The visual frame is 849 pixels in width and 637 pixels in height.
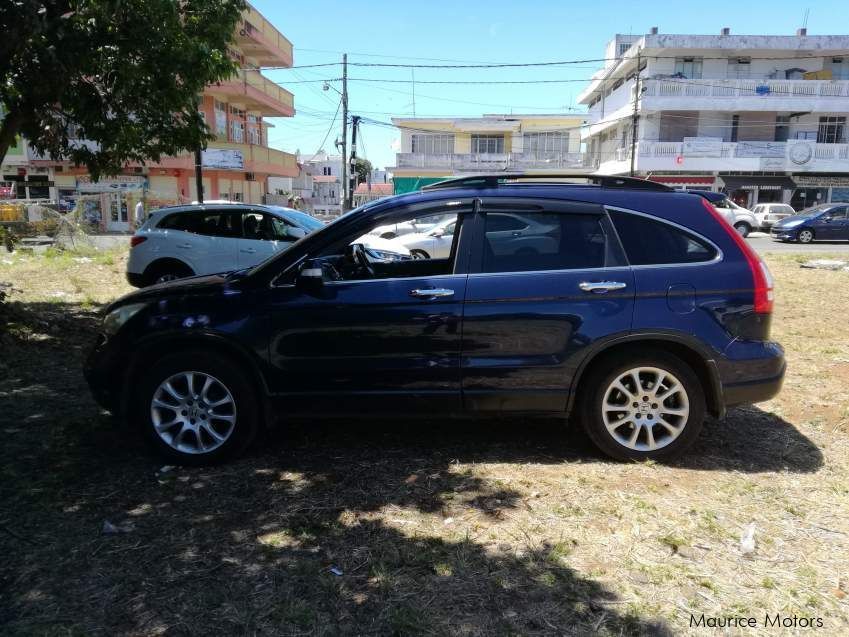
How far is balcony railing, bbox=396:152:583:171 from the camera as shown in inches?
1786

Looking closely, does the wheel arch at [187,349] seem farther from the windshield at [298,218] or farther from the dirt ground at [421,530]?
the windshield at [298,218]

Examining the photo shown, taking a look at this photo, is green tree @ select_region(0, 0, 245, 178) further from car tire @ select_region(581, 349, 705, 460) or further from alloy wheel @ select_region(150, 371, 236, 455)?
car tire @ select_region(581, 349, 705, 460)

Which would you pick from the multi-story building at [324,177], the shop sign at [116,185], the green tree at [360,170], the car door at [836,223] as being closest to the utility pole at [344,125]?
the green tree at [360,170]

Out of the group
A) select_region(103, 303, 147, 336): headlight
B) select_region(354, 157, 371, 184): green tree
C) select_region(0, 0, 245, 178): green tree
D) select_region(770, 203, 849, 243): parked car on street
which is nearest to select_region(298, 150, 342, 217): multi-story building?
select_region(354, 157, 371, 184): green tree

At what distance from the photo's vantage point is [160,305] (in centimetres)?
406

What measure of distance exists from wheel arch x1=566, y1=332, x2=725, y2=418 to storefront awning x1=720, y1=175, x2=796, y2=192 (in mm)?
38730

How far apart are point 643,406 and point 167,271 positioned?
7935 millimetres


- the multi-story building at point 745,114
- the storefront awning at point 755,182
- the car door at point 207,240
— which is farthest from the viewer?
the storefront awning at point 755,182

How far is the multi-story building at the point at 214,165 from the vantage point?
31.9 metres

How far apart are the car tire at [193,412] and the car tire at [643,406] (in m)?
2.15

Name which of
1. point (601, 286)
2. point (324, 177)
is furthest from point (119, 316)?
point (324, 177)

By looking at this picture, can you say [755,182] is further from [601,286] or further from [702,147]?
[601,286]

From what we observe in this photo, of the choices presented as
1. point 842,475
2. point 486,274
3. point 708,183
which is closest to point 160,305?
point 486,274

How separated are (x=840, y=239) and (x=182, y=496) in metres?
27.9
